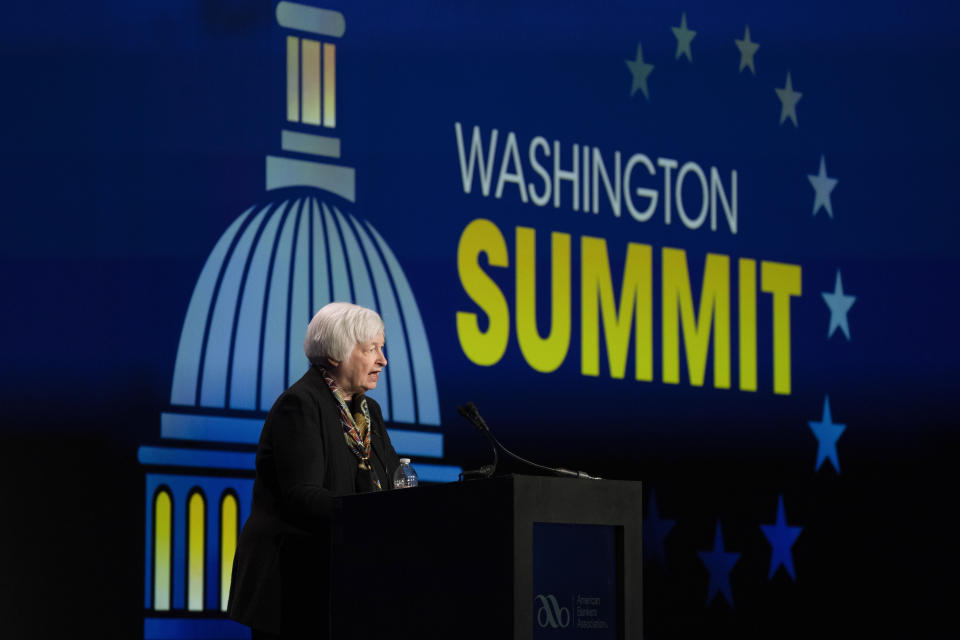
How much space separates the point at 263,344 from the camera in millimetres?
4836

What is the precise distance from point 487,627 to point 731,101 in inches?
159

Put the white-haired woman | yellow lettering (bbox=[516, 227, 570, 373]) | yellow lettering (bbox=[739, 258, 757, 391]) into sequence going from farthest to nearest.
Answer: yellow lettering (bbox=[739, 258, 757, 391])
yellow lettering (bbox=[516, 227, 570, 373])
the white-haired woman

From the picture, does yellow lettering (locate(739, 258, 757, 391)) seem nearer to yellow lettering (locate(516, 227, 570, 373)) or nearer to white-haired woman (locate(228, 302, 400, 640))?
yellow lettering (locate(516, 227, 570, 373))

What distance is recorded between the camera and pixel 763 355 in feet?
20.6

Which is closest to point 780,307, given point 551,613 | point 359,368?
point 359,368

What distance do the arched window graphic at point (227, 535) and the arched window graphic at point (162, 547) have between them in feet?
0.63

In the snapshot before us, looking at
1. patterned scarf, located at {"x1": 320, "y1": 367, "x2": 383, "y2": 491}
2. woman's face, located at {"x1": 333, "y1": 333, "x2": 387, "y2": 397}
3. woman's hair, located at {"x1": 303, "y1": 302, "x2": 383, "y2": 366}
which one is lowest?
patterned scarf, located at {"x1": 320, "y1": 367, "x2": 383, "y2": 491}

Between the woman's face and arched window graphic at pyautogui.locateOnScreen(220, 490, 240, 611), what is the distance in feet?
4.27

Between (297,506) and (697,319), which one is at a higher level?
(697,319)

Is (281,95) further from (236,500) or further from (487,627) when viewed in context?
(487,627)

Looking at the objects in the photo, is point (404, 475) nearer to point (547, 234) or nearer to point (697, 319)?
point (547, 234)

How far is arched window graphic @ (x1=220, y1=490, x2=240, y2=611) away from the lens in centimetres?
464

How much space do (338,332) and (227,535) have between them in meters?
1.43

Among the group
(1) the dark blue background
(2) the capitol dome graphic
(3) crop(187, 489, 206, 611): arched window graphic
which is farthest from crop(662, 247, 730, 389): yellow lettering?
(3) crop(187, 489, 206, 611): arched window graphic
